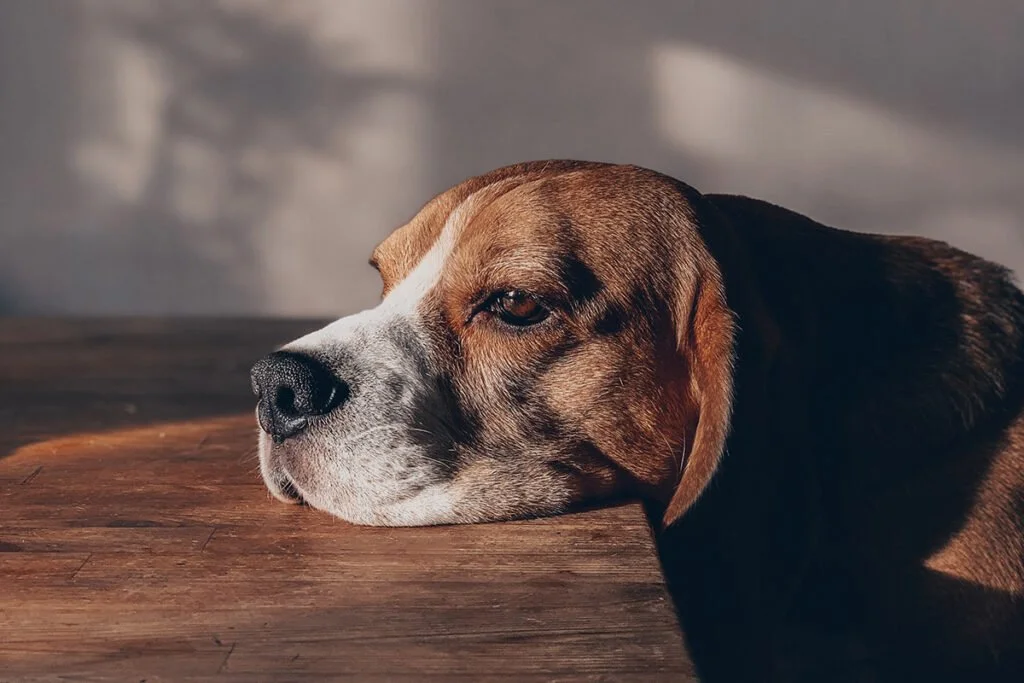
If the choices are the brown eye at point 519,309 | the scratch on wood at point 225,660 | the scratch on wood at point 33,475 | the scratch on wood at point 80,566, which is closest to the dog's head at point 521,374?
the brown eye at point 519,309

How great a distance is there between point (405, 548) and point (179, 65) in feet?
12.6

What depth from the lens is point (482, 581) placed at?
207 cm

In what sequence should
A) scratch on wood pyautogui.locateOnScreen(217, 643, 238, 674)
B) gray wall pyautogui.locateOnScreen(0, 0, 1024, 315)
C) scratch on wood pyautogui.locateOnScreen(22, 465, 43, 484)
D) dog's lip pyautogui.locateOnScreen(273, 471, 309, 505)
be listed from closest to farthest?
scratch on wood pyautogui.locateOnScreen(217, 643, 238, 674) < dog's lip pyautogui.locateOnScreen(273, 471, 309, 505) < scratch on wood pyautogui.locateOnScreen(22, 465, 43, 484) < gray wall pyautogui.locateOnScreen(0, 0, 1024, 315)

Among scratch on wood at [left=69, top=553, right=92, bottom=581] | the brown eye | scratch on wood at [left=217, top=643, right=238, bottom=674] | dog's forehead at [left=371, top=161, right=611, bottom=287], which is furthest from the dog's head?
scratch on wood at [left=217, top=643, right=238, bottom=674]

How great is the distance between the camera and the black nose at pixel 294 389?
2.29 m

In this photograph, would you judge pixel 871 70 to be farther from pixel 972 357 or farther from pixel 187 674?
pixel 187 674

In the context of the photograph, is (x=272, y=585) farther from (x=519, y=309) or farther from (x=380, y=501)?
(x=519, y=309)

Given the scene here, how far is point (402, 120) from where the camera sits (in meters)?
5.59

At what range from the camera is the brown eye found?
229 centimetres

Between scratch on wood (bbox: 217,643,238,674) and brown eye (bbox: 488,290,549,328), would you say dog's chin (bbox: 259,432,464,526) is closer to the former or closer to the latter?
brown eye (bbox: 488,290,549,328)

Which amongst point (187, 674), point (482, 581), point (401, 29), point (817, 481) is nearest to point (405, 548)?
point (482, 581)

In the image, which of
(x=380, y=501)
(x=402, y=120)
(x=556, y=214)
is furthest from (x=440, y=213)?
(x=402, y=120)

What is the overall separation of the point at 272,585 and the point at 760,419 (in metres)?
0.83

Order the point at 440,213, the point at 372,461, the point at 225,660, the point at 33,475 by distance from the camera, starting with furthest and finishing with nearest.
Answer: the point at 33,475, the point at 440,213, the point at 372,461, the point at 225,660
